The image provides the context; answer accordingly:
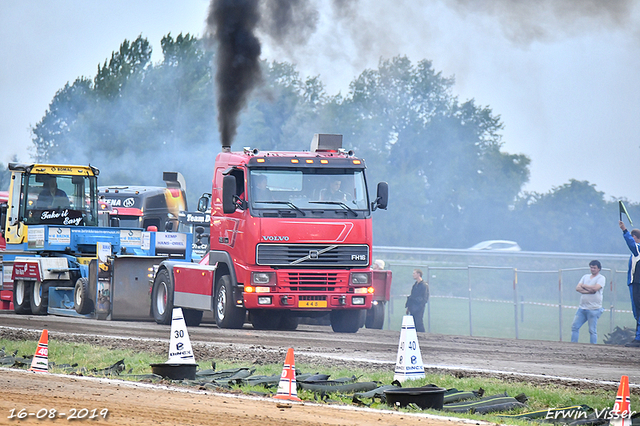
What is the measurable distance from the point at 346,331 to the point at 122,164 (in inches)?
1449

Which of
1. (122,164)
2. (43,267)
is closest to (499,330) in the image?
(43,267)

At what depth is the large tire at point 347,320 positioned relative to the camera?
1789 cm

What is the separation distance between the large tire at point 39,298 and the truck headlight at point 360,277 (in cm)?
838

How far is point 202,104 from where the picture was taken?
54906 mm

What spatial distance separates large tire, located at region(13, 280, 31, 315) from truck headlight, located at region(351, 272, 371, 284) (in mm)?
9027

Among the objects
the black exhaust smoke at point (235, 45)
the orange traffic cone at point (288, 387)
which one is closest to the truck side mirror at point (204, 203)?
the black exhaust smoke at point (235, 45)

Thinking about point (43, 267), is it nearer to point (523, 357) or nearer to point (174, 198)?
point (174, 198)

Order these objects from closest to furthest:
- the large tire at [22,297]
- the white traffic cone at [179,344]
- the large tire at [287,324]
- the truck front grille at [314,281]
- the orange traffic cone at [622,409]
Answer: the orange traffic cone at [622,409] → the white traffic cone at [179,344] → the truck front grille at [314,281] → the large tire at [287,324] → the large tire at [22,297]

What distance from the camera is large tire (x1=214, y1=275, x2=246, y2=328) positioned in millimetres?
16888

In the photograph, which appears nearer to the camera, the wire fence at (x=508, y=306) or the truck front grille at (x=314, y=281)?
the truck front grille at (x=314, y=281)

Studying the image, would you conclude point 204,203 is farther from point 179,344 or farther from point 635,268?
point 179,344

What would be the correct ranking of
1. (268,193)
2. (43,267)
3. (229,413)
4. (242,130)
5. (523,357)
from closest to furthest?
1. (229,413)
2. (523,357)
3. (268,193)
4. (43,267)
5. (242,130)

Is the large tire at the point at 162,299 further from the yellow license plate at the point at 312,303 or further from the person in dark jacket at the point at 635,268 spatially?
the person in dark jacket at the point at 635,268

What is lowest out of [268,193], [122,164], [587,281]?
[587,281]
